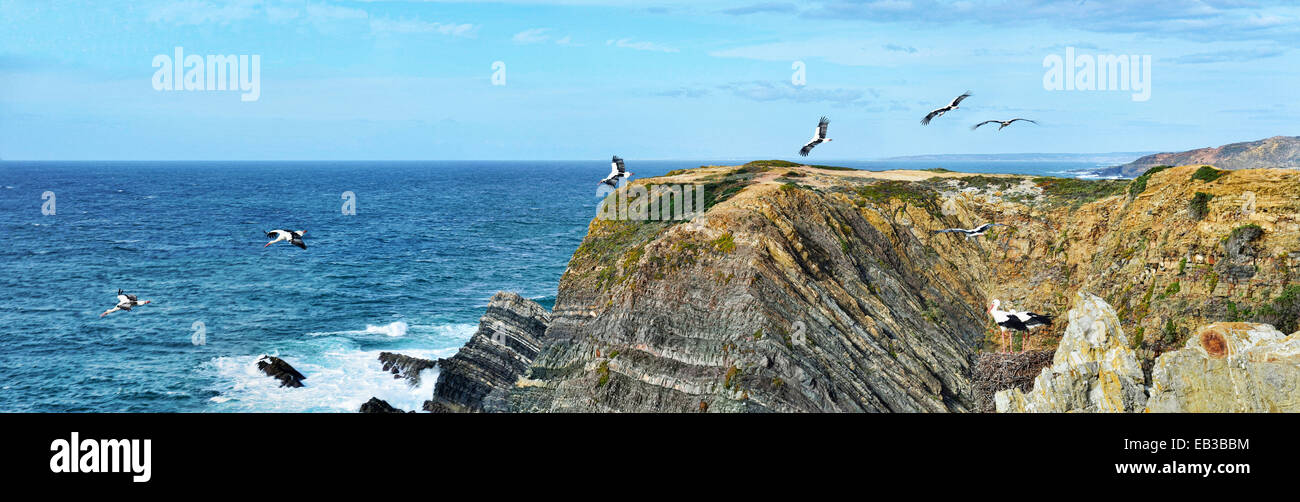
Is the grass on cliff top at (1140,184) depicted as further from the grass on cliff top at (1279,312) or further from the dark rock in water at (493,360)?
the dark rock in water at (493,360)

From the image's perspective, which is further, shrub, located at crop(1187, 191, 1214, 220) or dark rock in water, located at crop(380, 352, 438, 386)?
dark rock in water, located at crop(380, 352, 438, 386)

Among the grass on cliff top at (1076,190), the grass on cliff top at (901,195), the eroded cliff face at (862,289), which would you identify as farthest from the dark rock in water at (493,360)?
the grass on cliff top at (1076,190)

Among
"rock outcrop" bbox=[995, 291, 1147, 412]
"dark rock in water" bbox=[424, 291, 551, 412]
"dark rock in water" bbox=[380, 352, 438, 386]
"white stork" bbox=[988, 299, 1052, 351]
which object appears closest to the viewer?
"rock outcrop" bbox=[995, 291, 1147, 412]

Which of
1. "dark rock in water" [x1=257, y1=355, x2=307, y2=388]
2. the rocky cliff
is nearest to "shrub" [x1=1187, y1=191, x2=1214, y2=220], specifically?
the rocky cliff

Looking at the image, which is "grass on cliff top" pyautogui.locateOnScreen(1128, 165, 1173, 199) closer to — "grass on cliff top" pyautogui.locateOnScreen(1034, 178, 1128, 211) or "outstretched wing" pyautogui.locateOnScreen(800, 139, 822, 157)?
"grass on cliff top" pyautogui.locateOnScreen(1034, 178, 1128, 211)

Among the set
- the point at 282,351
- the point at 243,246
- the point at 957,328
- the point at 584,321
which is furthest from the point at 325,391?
the point at 243,246

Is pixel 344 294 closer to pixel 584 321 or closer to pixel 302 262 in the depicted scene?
pixel 302 262

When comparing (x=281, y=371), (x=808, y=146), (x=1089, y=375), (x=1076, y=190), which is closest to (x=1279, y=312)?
(x=1089, y=375)

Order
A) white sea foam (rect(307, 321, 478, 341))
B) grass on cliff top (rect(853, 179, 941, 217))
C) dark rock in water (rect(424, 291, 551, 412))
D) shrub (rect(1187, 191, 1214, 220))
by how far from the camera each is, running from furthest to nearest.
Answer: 1. white sea foam (rect(307, 321, 478, 341))
2. grass on cliff top (rect(853, 179, 941, 217))
3. dark rock in water (rect(424, 291, 551, 412))
4. shrub (rect(1187, 191, 1214, 220))
